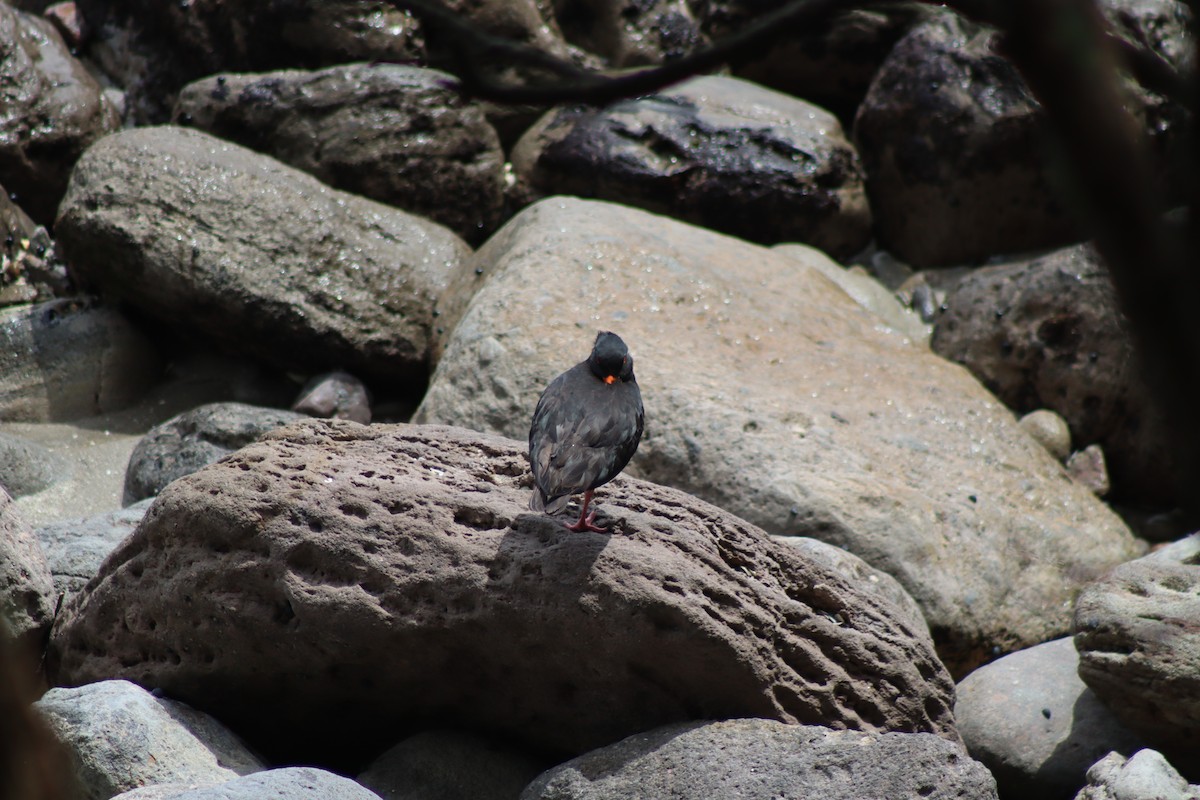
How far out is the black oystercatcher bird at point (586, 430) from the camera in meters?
3.79

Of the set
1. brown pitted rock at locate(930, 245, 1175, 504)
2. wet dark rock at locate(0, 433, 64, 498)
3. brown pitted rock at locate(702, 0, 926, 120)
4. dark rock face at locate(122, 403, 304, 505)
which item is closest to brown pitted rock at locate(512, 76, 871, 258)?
brown pitted rock at locate(702, 0, 926, 120)

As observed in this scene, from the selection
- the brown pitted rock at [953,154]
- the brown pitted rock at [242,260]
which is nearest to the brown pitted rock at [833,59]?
the brown pitted rock at [953,154]

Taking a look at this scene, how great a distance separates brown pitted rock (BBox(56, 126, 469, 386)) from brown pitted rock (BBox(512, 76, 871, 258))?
173 cm

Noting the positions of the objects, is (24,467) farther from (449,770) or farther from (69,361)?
(449,770)

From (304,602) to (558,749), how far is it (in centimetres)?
106

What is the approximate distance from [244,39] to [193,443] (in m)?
4.55

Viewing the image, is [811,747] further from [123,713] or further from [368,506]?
[123,713]

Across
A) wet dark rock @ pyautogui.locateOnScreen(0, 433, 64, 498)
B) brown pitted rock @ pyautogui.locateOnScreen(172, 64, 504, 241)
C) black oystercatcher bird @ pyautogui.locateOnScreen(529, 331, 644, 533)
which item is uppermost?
black oystercatcher bird @ pyautogui.locateOnScreen(529, 331, 644, 533)

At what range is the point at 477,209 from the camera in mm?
9375

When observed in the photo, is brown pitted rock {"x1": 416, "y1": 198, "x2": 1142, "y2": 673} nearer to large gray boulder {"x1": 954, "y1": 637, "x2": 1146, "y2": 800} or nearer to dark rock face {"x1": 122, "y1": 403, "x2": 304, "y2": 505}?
large gray boulder {"x1": 954, "y1": 637, "x2": 1146, "y2": 800}

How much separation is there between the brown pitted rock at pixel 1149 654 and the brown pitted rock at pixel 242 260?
179 inches

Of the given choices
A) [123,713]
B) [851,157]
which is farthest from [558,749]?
[851,157]

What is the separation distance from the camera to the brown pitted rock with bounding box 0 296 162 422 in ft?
25.5

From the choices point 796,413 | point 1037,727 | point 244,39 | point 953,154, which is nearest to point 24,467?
point 796,413
